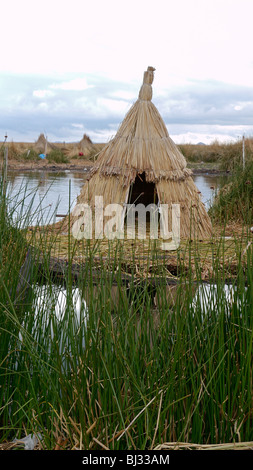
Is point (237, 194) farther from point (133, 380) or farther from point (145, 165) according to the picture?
point (133, 380)

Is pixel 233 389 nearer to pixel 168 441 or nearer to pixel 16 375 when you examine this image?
pixel 168 441

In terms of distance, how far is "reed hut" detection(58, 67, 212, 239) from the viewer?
5.77 meters

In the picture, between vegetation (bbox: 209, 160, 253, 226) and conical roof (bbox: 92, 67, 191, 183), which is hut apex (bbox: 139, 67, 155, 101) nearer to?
conical roof (bbox: 92, 67, 191, 183)

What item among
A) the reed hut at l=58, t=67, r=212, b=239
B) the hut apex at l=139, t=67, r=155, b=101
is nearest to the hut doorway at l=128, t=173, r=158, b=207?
the reed hut at l=58, t=67, r=212, b=239

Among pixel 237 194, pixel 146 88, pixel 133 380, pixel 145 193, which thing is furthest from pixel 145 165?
pixel 133 380

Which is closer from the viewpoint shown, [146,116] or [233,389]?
[233,389]

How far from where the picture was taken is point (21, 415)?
2.01 m

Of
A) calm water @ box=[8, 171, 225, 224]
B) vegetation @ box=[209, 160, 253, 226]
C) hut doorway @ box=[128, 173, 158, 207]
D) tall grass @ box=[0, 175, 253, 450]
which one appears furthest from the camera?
hut doorway @ box=[128, 173, 158, 207]

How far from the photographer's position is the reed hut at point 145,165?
5.77 metres

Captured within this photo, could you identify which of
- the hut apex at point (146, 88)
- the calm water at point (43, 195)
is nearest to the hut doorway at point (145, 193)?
the calm water at point (43, 195)

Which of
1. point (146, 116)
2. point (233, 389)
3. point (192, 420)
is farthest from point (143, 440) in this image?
point (146, 116)

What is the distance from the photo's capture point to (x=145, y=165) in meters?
5.79
